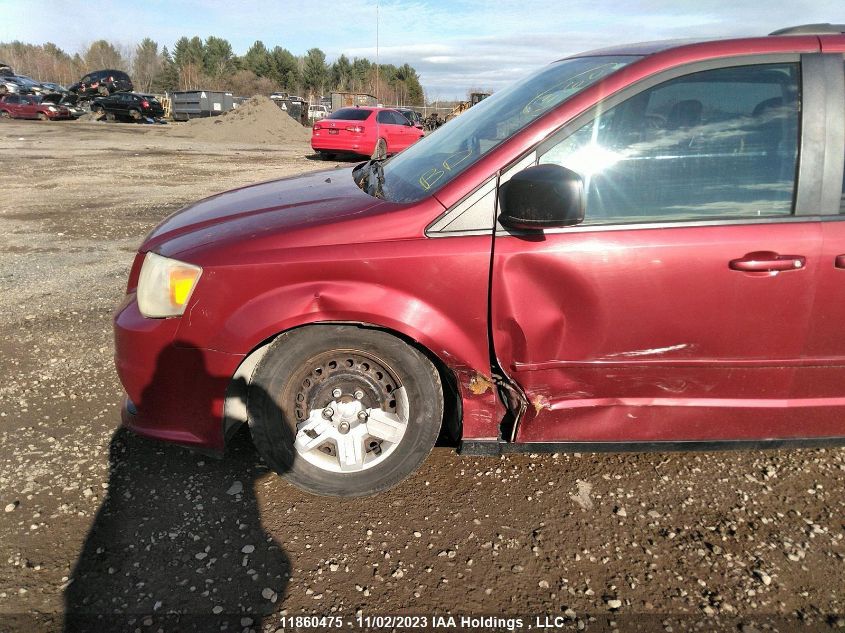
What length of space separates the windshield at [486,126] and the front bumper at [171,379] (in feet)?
3.49

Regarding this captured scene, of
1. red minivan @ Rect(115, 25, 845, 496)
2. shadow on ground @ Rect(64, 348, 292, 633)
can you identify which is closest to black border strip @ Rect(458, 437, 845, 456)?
red minivan @ Rect(115, 25, 845, 496)

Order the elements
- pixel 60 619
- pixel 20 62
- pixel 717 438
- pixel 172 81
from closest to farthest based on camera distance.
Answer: pixel 60 619, pixel 717 438, pixel 172 81, pixel 20 62

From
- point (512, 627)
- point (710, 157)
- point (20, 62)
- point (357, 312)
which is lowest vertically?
point (512, 627)

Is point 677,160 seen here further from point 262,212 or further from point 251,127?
point 251,127

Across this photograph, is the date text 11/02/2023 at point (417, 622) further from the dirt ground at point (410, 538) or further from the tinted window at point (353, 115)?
the tinted window at point (353, 115)

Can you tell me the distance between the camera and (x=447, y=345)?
2.51 metres

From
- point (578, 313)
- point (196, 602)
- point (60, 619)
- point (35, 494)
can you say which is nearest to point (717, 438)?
point (578, 313)

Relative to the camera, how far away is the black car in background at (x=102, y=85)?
136ft

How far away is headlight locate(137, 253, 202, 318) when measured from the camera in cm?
256

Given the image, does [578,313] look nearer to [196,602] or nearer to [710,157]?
[710,157]

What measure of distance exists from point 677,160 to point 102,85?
47426mm

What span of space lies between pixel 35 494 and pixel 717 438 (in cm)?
298

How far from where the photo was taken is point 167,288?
8.50 ft

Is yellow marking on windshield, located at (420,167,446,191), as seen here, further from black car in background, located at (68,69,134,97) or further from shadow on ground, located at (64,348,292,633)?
black car in background, located at (68,69,134,97)
